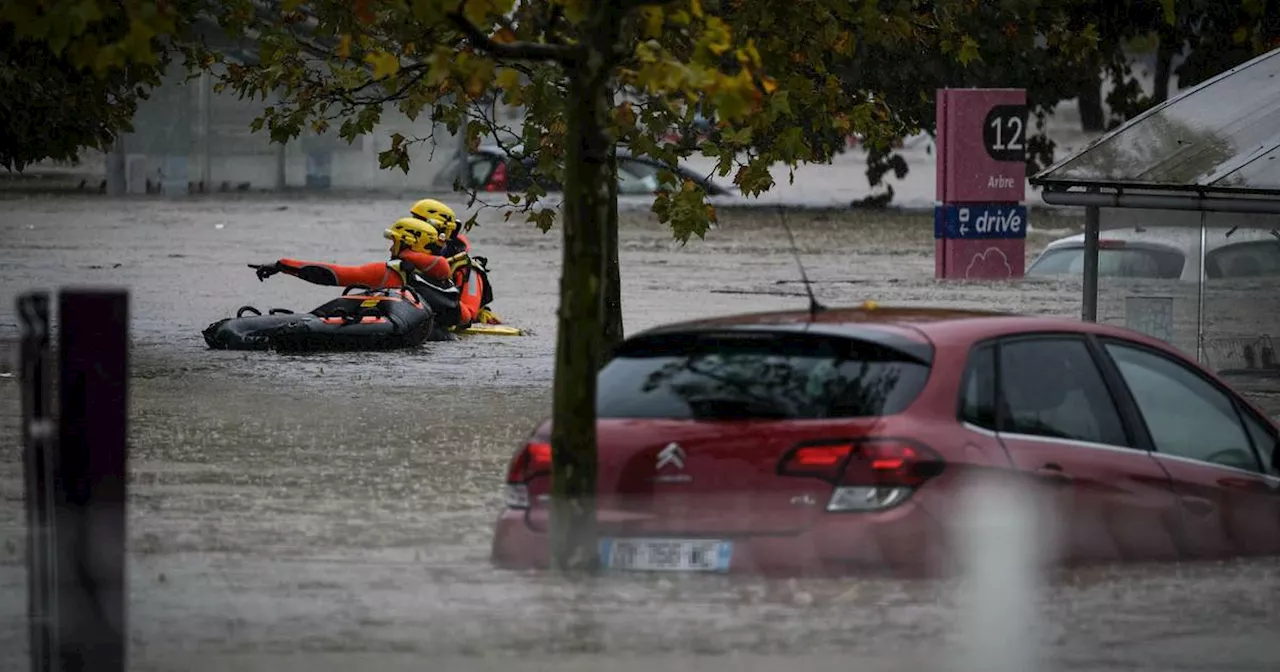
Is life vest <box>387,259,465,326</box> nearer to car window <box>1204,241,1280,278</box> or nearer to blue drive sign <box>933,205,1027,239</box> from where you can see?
car window <box>1204,241,1280,278</box>

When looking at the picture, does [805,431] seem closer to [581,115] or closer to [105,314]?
[581,115]

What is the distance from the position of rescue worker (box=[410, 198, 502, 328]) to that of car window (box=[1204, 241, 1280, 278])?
7.39 meters

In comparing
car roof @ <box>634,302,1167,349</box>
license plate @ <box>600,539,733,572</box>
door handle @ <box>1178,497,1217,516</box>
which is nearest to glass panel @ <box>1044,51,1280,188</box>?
door handle @ <box>1178,497,1217,516</box>

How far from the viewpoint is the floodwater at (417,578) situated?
A: 26.1 ft

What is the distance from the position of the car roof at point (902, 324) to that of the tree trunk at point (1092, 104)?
1441 inches

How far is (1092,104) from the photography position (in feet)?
204

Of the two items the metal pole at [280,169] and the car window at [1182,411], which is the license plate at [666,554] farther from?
the metal pole at [280,169]

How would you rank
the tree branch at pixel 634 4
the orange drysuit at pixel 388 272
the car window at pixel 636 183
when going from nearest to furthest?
the tree branch at pixel 634 4
the orange drysuit at pixel 388 272
the car window at pixel 636 183

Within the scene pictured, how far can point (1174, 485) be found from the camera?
928cm

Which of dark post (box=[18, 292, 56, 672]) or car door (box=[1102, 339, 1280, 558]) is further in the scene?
car door (box=[1102, 339, 1280, 558])

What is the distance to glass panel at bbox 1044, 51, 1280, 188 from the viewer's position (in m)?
16.4

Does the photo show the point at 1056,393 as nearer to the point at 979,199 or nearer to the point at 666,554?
the point at 666,554

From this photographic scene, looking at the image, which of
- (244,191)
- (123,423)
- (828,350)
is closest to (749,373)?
(828,350)

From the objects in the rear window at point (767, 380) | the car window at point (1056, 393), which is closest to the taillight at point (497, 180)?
the car window at point (1056, 393)
